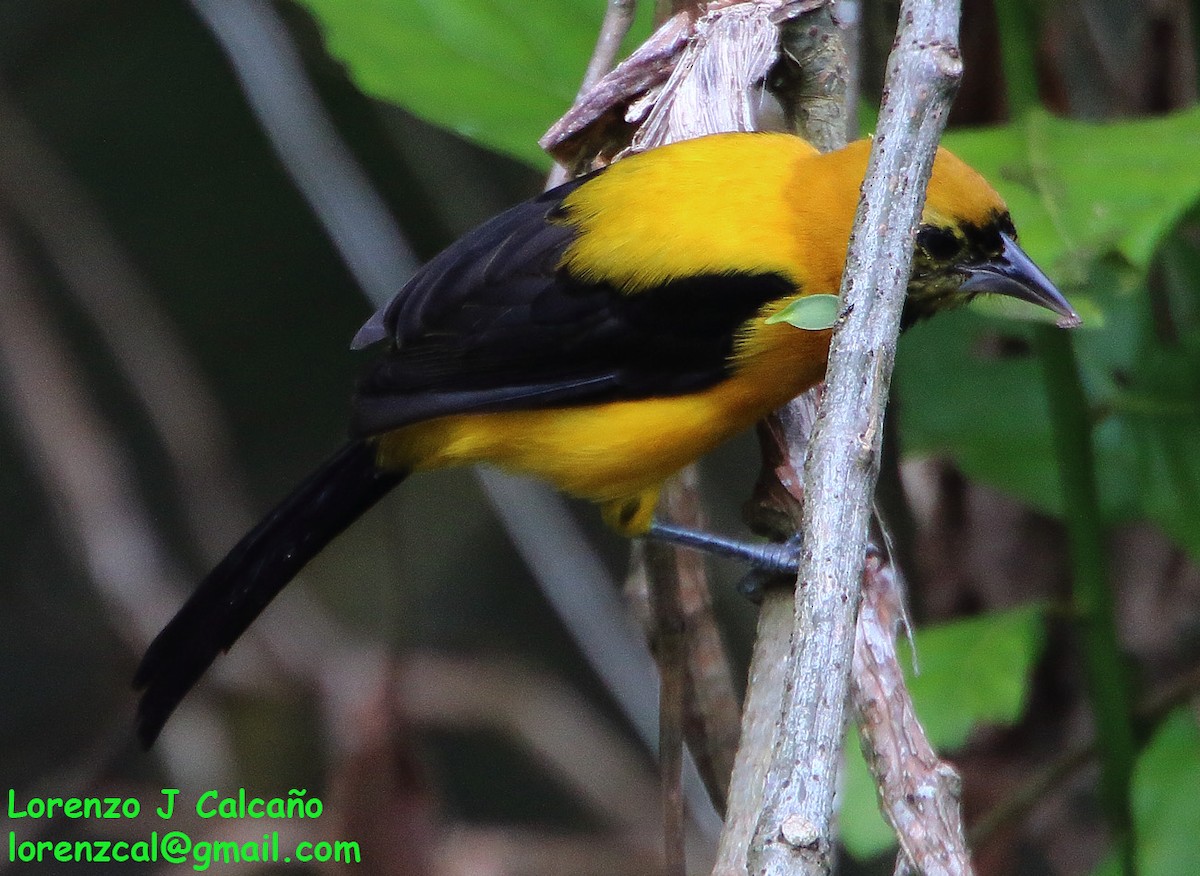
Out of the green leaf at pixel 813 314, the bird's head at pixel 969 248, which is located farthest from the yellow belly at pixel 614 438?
the green leaf at pixel 813 314

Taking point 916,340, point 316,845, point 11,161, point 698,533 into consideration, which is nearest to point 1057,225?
point 916,340

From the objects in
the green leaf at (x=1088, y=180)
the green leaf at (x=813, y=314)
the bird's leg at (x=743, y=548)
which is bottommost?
the bird's leg at (x=743, y=548)

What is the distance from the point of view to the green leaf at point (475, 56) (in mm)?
2867

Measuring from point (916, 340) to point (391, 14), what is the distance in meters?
1.44

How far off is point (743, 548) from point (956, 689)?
515 millimetres

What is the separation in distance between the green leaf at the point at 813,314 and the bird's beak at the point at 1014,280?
82 centimetres

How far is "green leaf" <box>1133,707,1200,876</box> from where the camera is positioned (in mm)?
2637

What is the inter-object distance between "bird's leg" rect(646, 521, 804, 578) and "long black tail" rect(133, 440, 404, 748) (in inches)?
28.6

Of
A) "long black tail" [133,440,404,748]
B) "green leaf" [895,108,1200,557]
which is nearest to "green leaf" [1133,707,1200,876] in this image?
"green leaf" [895,108,1200,557]

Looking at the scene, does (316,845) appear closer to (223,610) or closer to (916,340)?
(223,610)

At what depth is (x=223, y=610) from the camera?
306 centimetres

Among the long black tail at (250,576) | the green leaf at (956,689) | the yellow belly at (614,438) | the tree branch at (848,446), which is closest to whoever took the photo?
the tree branch at (848,446)

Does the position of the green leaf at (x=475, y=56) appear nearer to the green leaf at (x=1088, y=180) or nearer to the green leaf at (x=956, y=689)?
the green leaf at (x=1088, y=180)

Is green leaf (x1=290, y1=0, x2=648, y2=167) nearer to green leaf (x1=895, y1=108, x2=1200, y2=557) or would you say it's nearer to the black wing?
the black wing
